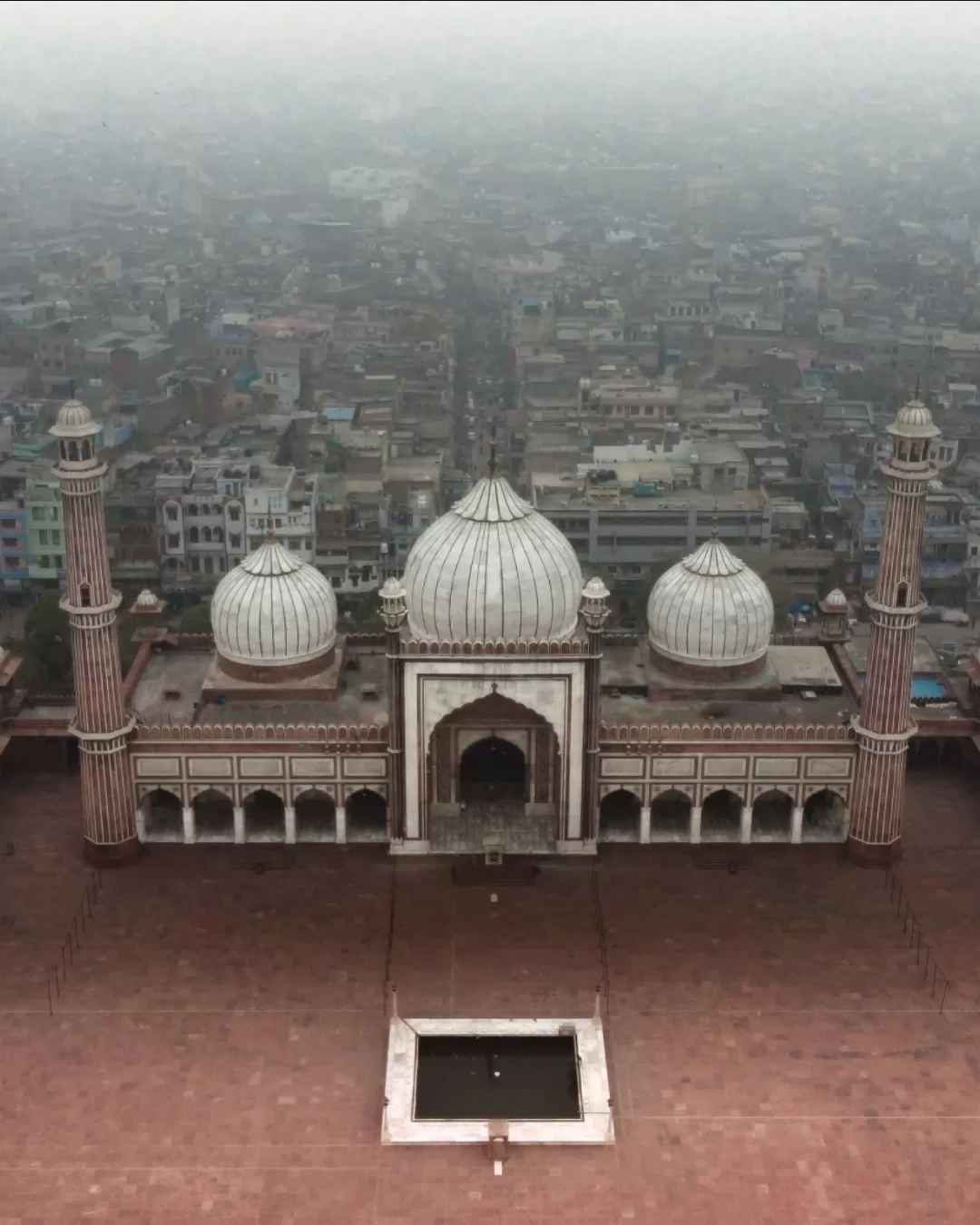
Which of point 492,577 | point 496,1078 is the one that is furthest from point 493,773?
point 496,1078

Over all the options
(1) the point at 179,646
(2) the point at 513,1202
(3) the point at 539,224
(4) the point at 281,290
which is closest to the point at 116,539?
(1) the point at 179,646

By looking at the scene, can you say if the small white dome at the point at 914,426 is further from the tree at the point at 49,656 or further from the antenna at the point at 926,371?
the antenna at the point at 926,371

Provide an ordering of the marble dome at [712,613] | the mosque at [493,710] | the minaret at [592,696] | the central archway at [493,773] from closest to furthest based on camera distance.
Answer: the minaret at [592,696] < the mosque at [493,710] < the central archway at [493,773] < the marble dome at [712,613]

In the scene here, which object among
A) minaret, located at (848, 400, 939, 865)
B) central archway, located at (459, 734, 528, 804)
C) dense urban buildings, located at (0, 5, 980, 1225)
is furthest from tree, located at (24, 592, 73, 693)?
minaret, located at (848, 400, 939, 865)

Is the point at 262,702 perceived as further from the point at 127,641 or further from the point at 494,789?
the point at 127,641

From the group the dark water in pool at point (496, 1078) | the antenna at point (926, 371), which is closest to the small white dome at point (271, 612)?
the dark water in pool at point (496, 1078)

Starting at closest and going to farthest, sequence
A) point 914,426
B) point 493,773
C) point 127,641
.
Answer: point 914,426
point 493,773
point 127,641

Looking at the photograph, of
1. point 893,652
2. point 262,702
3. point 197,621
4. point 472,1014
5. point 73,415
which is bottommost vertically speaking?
point 472,1014

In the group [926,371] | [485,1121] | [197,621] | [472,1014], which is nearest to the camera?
[485,1121]
